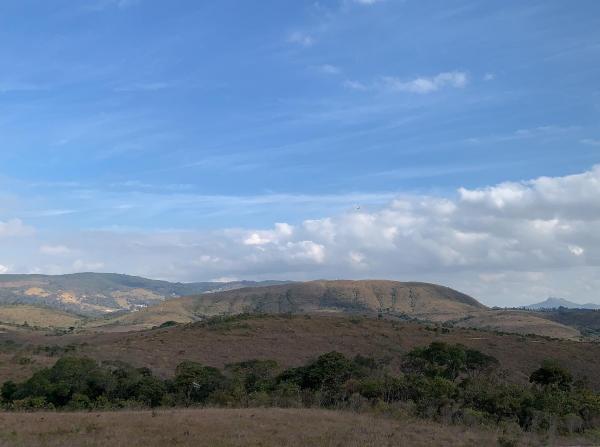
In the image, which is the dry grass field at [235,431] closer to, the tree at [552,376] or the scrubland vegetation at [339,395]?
the scrubland vegetation at [339,395]

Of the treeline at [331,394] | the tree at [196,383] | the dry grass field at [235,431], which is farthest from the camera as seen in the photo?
the tree at [196,383]

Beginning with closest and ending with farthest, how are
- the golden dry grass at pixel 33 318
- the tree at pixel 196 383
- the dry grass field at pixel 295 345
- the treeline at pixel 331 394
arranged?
the treeline at pixel 331 394 < the tree at pixel 196 383 < the dry grass field at pixel 295 345 < the golden dry grass at pixel 33 318

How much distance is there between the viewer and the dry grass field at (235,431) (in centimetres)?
1994

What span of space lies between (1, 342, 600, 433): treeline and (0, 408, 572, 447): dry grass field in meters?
3.71

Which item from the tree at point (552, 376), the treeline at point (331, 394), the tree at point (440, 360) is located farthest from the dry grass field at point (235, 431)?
the tree at point (440, 360)

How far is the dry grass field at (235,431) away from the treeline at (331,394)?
3713 mm

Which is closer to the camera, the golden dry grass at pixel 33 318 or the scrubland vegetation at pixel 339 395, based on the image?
the scrubland vegetation at pixel 339 395

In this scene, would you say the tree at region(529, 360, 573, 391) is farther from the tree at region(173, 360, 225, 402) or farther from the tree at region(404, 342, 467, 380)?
the tree at region(173, 360, 225, 402)

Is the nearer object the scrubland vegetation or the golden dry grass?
the scrubland vegetation

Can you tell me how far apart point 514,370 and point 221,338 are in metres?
35.1

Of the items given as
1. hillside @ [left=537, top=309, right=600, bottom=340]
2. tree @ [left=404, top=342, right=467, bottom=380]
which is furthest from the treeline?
hillside @ [left=537, top=309, right=600, bottom=340]

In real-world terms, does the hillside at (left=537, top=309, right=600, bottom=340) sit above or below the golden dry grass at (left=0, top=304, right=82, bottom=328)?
above

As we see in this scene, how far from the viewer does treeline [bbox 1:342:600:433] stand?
27750 mm

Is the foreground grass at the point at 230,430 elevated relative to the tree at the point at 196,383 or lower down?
elevated
